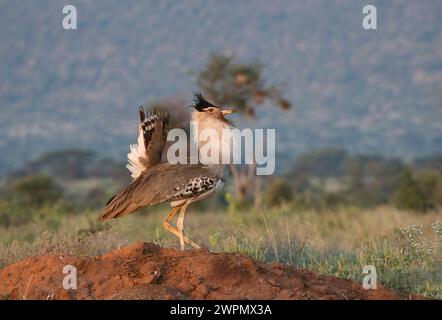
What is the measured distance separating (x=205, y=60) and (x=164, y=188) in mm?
87834

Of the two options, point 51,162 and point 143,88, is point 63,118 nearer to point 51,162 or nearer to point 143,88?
point 143,88

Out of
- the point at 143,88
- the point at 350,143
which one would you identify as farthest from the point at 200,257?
the point at 143,88

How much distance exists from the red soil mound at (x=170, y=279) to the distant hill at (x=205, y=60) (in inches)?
2526

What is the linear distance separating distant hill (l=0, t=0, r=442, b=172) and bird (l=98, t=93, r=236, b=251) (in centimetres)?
6265

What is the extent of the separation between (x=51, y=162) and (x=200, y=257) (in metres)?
49.3

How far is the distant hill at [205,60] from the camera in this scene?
8206 cm

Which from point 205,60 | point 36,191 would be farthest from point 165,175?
point 205,60

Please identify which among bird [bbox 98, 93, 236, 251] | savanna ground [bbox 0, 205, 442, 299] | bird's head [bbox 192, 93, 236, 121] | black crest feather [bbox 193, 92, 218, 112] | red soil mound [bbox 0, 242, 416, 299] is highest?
black crest feather [bbox 193, 92, 218, 112]

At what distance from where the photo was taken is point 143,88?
9206 cm

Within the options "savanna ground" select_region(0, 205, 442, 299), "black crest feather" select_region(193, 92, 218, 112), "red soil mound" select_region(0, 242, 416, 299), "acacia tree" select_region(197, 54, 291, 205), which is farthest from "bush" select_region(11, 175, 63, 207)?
"red soil mound" select_region(0, 242, 416, 299)

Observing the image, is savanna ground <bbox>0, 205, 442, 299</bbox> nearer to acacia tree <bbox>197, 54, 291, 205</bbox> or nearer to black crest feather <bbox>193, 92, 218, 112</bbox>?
black crest feather <bbox>193, 92, 218, 112</bbox>

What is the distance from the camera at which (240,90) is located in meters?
24.3

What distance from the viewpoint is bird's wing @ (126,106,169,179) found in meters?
8.68

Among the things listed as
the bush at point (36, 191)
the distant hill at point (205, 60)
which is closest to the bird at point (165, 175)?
the bush at point (36, 191)
